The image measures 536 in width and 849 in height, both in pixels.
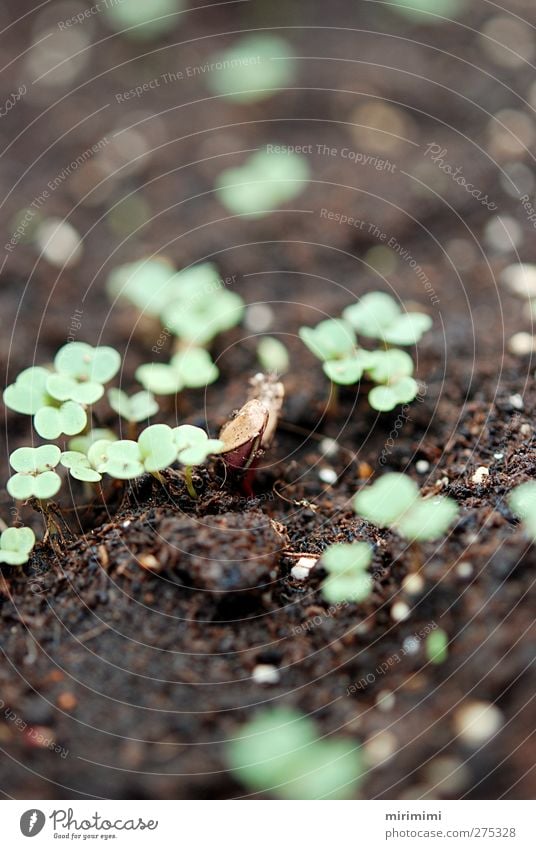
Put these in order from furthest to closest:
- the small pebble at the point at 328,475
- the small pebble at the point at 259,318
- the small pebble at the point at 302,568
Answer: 1. the small pebble at the point at 259,318
2. the small pebble at the point at 328,475
3. the small pebble at the point at 302,568

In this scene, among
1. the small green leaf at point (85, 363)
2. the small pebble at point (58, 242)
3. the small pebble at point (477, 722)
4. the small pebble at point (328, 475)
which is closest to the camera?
the small pebble at point (477, 722)

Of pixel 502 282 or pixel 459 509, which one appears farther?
pixel 502 282

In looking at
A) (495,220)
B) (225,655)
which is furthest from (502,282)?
(225,655)

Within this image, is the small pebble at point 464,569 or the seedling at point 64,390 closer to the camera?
the small pebble at point 464,569

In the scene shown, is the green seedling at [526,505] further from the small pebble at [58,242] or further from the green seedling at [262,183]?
the small pebble at [58,242]
